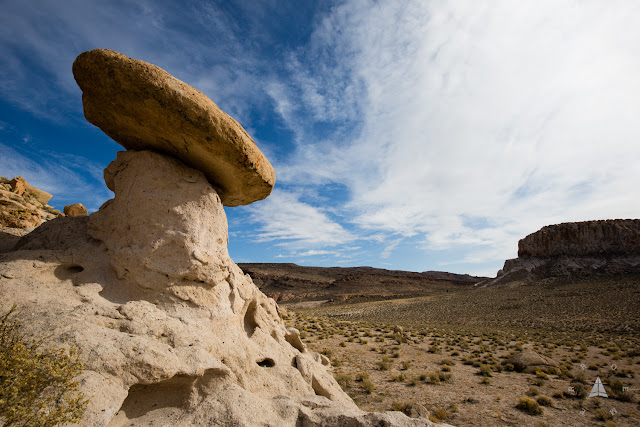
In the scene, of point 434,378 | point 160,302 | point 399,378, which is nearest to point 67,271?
point 160,302

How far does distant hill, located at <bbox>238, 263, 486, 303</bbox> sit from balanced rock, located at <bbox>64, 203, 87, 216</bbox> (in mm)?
50658

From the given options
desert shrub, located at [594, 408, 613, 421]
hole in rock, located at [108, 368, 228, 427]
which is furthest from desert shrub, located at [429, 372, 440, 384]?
hole in rock, located at [108, 368, 228, 427]

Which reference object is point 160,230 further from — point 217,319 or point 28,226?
point 28,226

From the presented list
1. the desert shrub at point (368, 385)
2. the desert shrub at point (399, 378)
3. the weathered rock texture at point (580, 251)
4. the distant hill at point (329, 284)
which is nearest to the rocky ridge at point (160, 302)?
the desert shrub at point (368, 385)

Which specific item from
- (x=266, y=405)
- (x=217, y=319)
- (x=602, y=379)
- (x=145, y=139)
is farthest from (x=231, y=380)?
(x=602, y=379)

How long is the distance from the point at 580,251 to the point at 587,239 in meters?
3.20

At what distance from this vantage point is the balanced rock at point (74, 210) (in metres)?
9.77

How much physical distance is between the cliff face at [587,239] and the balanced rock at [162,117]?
77.9m

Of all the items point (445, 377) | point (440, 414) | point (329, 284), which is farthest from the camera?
point (329, 284)

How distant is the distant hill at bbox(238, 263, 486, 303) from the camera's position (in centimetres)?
6231

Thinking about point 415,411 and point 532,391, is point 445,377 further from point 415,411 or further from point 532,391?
point 415,411

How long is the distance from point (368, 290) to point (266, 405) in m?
68.4

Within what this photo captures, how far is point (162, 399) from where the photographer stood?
3.93 meters

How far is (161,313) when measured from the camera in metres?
4.77
